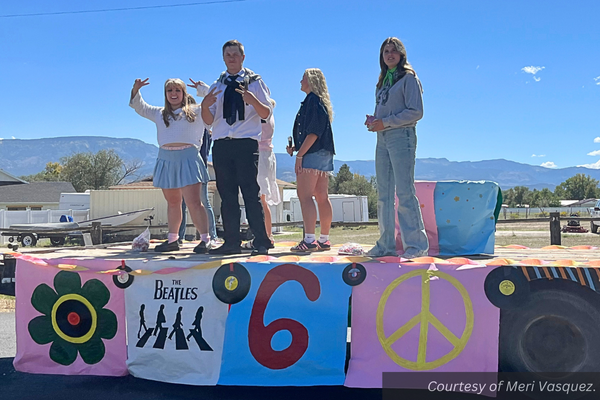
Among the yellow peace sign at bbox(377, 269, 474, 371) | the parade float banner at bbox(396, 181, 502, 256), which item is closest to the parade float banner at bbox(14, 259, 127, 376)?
the yellow peace sign at bbox(377, 269, 474, 371)

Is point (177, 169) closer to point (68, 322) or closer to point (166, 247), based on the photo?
point (166, 247)

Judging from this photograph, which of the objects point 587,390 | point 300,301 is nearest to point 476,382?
point 587,390

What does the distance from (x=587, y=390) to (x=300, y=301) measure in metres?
1.91

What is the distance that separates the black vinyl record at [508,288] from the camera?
3.15 meters

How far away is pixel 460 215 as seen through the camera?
4.17 m

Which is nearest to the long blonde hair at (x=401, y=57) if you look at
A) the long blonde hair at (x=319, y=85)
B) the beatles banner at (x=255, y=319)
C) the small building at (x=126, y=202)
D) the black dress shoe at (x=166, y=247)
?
the long blonde hair at (x=319, y=85)

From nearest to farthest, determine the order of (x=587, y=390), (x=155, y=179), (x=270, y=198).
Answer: (x=587, y=390)
(x=155, y=179)
(x=270, y=198)

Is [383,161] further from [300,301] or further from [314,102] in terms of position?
[300,301]

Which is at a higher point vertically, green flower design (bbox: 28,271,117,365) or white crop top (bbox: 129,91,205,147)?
white crop top (bbox: 129,91,205,147)

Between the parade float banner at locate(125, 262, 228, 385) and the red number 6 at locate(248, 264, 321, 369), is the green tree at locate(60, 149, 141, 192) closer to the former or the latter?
the parade float banner at locate(125, 262, 228, 385)

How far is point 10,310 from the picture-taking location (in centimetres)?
773

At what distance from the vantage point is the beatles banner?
3.23 metres

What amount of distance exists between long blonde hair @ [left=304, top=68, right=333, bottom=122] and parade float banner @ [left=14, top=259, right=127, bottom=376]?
2410mm

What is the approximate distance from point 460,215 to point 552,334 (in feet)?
4.12
